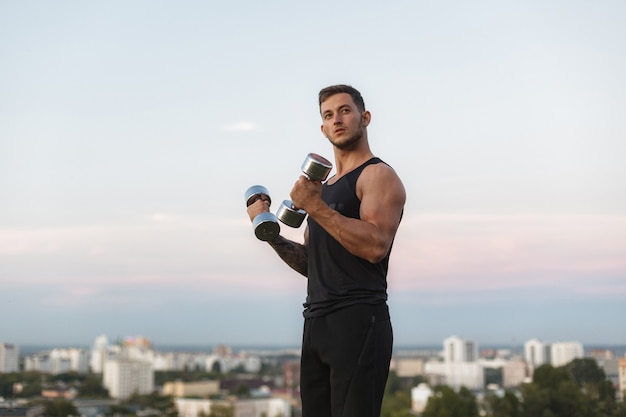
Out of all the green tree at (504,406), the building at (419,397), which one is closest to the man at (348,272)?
the green tree at (504,406)

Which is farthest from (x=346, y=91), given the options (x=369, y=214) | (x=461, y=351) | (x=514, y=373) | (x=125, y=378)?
(x=461, y=351)

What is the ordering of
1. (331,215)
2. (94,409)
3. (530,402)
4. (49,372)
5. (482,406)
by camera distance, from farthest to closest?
(49,372)
(94,409)
(482,406)
(530,402)
(331,215)

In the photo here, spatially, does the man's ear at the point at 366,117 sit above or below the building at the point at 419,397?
above

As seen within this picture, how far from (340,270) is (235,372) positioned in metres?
88.8

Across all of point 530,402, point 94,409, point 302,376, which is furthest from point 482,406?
point 302,376

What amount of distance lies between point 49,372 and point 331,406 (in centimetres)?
7204

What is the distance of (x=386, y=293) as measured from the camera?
87.6 inches

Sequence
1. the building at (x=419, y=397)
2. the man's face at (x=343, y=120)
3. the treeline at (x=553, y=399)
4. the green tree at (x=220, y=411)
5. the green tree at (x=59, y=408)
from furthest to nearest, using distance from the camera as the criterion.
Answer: the building at (x=419, y=397) < the green tree at (x=220, y=411) < the green tree at (x=59, y=408) < the treeline at (x=553, y=399) < the man's face at (x=343, y=120)

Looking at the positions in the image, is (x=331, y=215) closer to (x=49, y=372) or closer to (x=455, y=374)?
(x=49, y=372)

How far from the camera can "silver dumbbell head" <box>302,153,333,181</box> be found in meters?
2.17

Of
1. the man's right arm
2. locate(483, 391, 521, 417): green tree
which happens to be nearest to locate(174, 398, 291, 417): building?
locate(483, 391, 521, 417): green tree

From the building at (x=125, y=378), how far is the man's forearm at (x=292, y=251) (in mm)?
70930

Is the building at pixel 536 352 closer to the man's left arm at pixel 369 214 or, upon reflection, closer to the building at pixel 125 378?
the building at pixel 125 378

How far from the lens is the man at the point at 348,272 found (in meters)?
2.11
